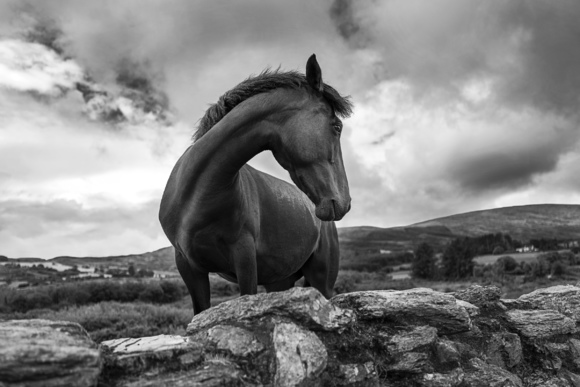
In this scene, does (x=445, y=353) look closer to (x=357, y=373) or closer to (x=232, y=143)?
(x=357, y=373)

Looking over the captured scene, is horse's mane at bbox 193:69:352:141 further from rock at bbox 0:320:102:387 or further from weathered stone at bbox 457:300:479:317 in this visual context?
rock at bbox 0:320:102:387

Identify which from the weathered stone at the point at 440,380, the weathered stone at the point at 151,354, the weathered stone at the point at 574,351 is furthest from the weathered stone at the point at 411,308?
the weathered stone at the point at 574,351

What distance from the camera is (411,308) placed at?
3.19 meters

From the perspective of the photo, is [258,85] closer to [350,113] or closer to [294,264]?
[350,113]

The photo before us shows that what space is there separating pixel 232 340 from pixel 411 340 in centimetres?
133

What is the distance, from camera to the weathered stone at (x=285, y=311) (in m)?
2.57

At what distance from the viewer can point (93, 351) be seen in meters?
1.91

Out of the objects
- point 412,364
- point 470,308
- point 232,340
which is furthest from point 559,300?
point 232,340

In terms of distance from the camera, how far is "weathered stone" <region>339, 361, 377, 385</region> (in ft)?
8.18

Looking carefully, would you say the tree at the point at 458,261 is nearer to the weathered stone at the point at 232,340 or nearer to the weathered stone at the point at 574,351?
the weathered stone at the point at 574,351

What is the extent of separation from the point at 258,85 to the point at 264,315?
6.07ft

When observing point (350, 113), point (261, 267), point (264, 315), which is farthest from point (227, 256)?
point (350, 113)

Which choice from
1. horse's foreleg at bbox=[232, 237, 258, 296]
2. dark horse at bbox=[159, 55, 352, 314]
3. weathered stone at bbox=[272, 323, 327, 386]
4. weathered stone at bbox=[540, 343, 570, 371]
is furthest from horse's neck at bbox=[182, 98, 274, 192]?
weathered stone at bbox=[540, 343, 570, 371]

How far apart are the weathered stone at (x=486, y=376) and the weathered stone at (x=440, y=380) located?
3.8 inches
